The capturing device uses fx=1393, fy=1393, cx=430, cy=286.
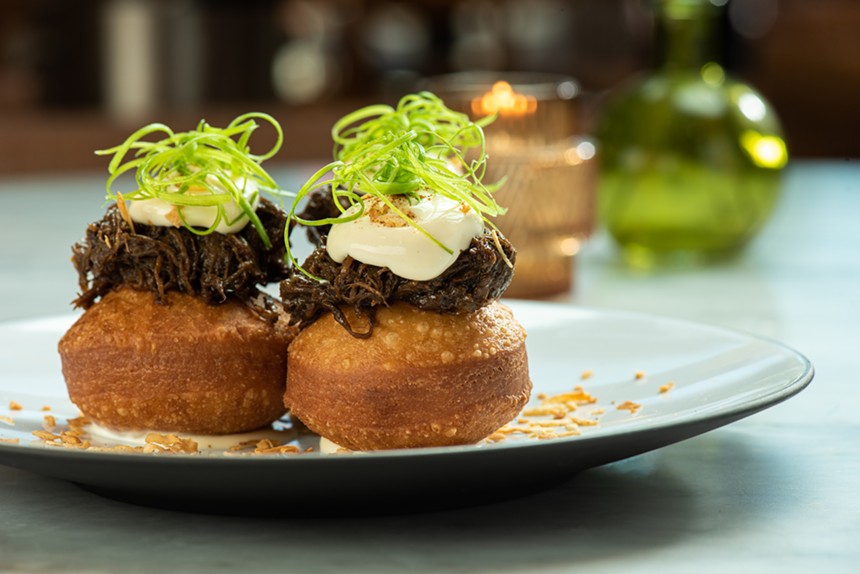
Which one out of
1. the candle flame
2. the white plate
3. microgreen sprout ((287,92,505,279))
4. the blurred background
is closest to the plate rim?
the white plate

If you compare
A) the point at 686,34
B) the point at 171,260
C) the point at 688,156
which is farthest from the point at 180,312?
the point at 686,34

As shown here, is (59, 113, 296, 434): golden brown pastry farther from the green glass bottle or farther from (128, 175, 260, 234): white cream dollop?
the green glass bottle

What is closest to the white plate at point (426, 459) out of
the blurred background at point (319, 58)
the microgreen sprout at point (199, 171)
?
the microgreen sprout at point (199, 171)

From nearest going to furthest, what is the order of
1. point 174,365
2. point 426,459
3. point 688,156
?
1. point 426,459
2. point 174,365
3. point 688,156

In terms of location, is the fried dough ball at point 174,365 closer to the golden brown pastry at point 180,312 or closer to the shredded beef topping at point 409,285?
the golden brown pastry at point 180,312

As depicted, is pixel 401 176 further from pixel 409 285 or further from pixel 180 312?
pixel 180 312

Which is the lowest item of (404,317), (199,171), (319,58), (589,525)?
(319,58)

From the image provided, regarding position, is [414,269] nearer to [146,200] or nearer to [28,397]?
[146,200]
